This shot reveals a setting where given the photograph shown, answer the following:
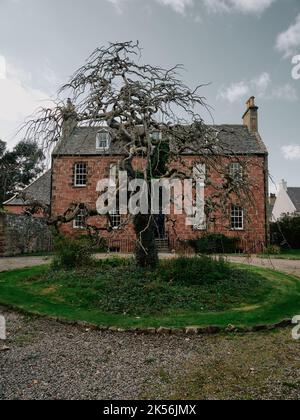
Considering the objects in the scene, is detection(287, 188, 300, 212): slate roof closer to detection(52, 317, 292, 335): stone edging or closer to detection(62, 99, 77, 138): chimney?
detection(62, 99, 77, 138): chimney

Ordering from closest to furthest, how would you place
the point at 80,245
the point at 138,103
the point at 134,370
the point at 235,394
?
1. the point at 235,394
2. the point at 134,370
3. the point at 138,103
4. the point at 80,245

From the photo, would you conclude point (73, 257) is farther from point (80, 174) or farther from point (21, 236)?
point (80, 174)

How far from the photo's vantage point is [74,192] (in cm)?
2266

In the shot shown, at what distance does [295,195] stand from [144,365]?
35.0 m

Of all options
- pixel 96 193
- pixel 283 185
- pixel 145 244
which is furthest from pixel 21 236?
pixel 283 185

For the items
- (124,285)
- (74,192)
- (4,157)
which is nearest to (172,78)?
(124,285)

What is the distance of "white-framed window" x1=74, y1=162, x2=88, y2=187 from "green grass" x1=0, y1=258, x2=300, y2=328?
13110 mm

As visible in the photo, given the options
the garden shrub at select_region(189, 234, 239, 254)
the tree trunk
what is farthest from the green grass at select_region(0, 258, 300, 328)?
the garden shrub at select_region(189, 234, 239, 254)

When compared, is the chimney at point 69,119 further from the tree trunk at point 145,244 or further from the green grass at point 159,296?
the green grass at point 159,296

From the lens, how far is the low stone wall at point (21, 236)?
17.5 metres

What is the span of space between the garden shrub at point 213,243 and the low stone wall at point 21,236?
31.2 feet

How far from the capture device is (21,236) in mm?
19266

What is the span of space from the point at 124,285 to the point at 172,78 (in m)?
5.70
